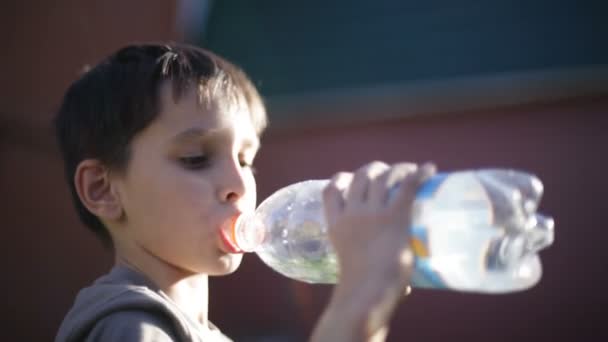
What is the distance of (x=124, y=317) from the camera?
1332mm

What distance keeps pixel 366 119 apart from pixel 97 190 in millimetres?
2589

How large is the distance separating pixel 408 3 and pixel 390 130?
3.20 ft

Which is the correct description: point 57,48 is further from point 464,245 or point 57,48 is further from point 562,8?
point 464,245

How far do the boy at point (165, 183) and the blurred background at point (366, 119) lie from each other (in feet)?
7.57

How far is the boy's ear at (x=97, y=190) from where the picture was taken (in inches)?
66.2

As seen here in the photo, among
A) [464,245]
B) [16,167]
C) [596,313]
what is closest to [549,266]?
[596,313]

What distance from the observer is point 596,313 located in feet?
11.8

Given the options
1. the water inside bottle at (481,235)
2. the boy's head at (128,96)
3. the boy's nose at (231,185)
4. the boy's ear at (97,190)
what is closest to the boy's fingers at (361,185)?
the water inside bottle at (481,235)

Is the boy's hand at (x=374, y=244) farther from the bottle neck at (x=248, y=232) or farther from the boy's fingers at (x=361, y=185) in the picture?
the bottle neck at (x=248, y=232)

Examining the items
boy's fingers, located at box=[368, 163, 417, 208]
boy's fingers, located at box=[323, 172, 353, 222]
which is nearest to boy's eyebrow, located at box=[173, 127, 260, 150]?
boy's fingers, located at box=[323, 172, 353, 222]

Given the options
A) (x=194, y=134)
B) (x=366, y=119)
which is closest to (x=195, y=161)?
(x=194, y=134)

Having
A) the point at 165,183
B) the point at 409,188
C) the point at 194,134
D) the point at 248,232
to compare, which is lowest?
the point at 248,232

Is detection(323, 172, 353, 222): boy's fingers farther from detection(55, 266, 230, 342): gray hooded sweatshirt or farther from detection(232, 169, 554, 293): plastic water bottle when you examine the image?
detection(55, 266, 230, 342): gray hooded sweatshirt

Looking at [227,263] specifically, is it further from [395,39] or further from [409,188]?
[395,39]
